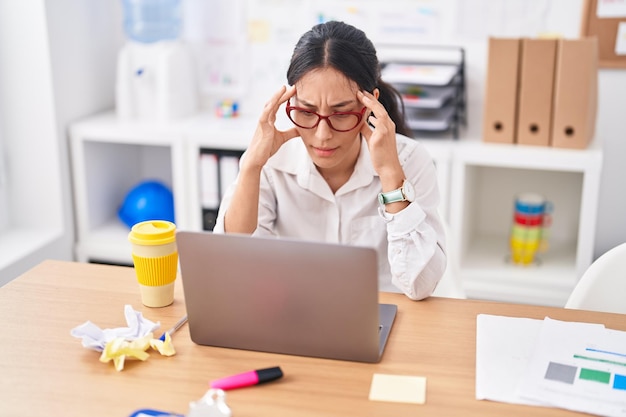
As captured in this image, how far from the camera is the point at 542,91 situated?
2.66 m

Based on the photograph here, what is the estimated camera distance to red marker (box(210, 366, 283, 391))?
49.4 inches

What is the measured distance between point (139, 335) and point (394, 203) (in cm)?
59

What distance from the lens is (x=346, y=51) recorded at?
1713 millimetres

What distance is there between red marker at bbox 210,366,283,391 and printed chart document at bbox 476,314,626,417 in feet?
1.08

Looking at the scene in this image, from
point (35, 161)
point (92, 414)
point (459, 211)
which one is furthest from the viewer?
point (35, 161)

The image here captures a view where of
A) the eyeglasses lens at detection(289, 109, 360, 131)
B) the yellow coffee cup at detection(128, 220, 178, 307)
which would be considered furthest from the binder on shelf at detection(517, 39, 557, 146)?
the yellow coffee cup at detection(128, 220, 178, 307)

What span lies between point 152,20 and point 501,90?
154cm

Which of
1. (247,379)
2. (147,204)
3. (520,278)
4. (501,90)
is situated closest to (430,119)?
(501,90)

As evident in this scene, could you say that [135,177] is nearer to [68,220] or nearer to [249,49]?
[68,220]

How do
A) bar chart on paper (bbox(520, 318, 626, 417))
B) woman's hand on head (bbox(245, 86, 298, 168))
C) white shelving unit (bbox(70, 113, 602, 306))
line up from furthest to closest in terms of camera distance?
1. white shelving unit (bbox(70, 113, 602, 306))
2. woman's hand on head (bbox(245, 86, 298, 168))
3. bar chart on paper (bbox(520, 318, 626, 417))

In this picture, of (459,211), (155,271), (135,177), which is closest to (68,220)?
(135,177)

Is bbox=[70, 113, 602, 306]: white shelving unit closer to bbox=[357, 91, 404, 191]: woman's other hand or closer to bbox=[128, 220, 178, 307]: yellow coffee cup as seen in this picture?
bbox=[357, 91, 404, 191]: woman's other hand

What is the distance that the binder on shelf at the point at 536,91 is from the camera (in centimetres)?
262

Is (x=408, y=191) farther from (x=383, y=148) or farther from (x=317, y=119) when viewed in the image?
(x=317, y=119)
